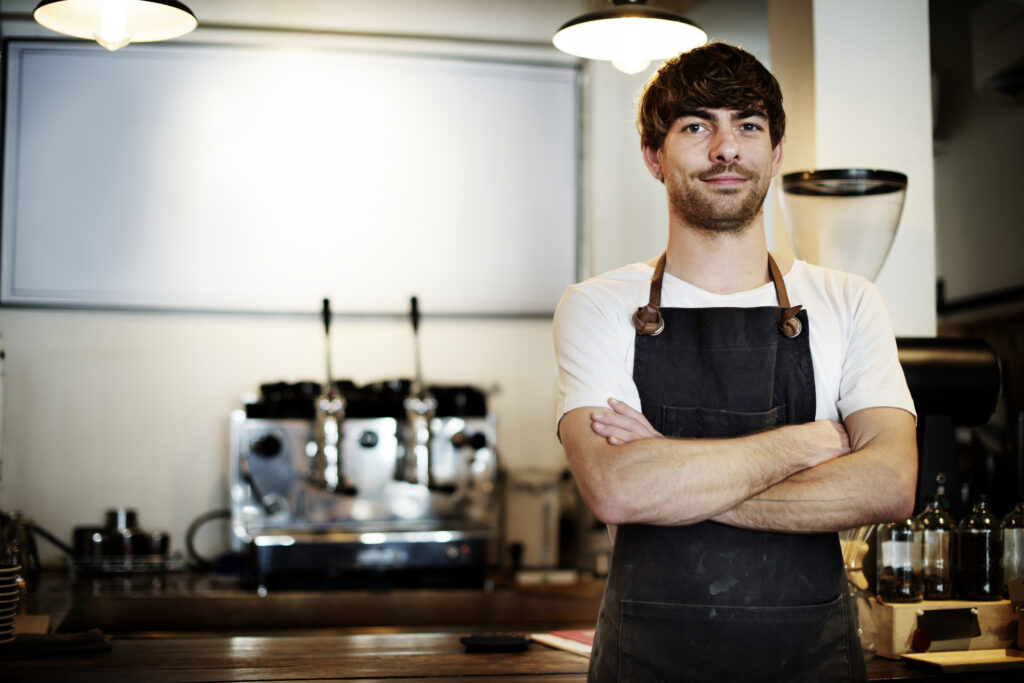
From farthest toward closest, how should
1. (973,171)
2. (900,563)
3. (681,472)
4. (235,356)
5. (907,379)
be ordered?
1. (973,171)
2. (235,356)
3. (907,379)
4. (900,563)
5. (681,472)

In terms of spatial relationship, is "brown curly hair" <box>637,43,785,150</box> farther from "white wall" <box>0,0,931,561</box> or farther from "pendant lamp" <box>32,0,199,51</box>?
"white wall" <box>0,0,931,561</box>

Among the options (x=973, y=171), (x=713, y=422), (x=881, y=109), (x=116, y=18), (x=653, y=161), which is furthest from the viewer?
(x=973, y=171)

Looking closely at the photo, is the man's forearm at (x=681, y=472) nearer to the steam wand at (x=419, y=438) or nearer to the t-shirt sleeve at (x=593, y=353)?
the t-shirt sleeve at (x=593, y=353)

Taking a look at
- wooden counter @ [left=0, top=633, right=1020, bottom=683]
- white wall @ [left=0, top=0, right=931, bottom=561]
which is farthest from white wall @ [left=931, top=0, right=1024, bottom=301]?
wooden counter @ [left=0, top=633, right=1020, bottom=683]

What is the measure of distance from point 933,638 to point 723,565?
67cm

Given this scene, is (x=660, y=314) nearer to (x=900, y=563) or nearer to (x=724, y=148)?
(x=724, y=148)

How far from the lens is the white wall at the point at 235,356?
409 centimetres

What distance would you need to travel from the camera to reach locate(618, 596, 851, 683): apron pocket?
1.67m

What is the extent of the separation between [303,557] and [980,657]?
222 cm

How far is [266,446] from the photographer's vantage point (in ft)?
11.8

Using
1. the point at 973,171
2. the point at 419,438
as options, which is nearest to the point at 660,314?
the point at 419,438

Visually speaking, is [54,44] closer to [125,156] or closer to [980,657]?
[125,156]

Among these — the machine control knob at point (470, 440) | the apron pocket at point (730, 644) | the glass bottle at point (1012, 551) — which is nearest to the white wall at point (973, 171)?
the machine control knob at point (470, 440)

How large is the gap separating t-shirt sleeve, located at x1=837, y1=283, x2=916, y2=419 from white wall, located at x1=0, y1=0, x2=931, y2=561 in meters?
2.49
